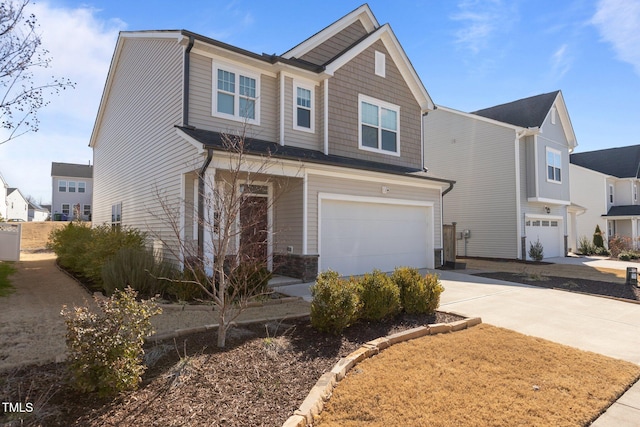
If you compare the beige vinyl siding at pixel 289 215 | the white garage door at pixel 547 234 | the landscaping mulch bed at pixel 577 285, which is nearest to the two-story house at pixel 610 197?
the white garage door at pixel 547 234

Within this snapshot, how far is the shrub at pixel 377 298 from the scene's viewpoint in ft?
19.0

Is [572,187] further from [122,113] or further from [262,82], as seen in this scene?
[122,113]

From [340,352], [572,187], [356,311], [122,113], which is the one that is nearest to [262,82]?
[122,113]

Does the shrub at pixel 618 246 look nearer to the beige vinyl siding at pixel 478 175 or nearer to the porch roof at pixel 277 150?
the beige vinyl siding at pixel 478 175

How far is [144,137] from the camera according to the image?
12555mm

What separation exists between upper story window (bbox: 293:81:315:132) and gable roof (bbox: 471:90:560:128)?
42.8 feet

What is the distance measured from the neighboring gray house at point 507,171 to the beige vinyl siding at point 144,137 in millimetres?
15430

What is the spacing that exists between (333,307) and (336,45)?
11.7 m

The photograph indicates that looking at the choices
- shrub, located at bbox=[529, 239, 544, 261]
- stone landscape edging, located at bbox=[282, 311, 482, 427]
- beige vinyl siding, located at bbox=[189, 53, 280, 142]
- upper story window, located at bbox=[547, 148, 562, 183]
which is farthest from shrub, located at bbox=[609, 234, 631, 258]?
beige vinyl siding, located at bbox=[189, 53, 280, 142]

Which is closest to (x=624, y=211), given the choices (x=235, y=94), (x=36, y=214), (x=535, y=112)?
(x=535, y=112)

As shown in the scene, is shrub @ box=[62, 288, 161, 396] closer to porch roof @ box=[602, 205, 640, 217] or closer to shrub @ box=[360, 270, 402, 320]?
shrub @ box=[360, 270, 402, 320]

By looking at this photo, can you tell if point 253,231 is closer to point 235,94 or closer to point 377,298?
point 377,298

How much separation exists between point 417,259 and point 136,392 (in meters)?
11.0

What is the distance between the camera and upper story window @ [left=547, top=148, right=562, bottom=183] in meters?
19.8
